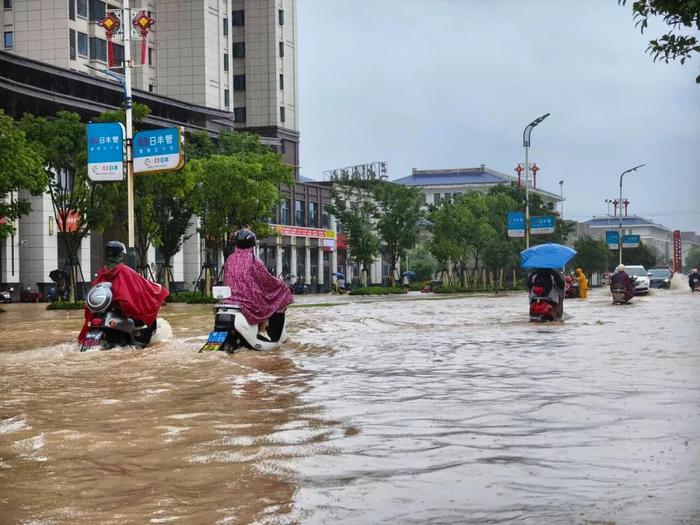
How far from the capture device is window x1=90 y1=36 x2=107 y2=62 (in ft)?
197

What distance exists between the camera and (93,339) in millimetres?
14656

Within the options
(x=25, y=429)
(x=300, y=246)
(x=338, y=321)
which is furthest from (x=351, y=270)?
(x=25, y=429)

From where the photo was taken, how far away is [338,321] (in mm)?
24656

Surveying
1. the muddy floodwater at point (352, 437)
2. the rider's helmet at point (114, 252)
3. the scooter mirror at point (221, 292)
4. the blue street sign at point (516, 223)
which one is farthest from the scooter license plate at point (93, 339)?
the blue street sign at point (516, 223)

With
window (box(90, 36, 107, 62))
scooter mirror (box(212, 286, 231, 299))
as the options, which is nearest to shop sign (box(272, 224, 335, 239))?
window (box(90, 36, 107, 62))

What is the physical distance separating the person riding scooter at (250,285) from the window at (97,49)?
48853mm

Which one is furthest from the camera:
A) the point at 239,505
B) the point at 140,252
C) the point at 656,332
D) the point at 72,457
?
the point at 140,252

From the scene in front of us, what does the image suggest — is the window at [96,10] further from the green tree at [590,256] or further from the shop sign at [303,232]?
the green tree at [590,256]

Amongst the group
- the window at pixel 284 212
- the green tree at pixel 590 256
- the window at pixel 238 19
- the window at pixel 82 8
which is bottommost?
the green tree at pixel 590 256

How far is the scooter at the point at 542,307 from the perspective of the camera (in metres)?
23.3

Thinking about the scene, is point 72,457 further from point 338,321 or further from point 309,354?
point 338,321

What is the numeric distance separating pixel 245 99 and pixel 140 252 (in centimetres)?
3854

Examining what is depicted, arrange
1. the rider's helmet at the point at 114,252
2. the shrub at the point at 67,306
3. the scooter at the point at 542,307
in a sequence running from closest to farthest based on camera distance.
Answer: the rider's helmet at the point at 114,252
the scooter at the point at 542,307
the shrub at the point at 67,306

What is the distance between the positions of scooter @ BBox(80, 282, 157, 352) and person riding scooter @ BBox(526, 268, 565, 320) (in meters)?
11.1
